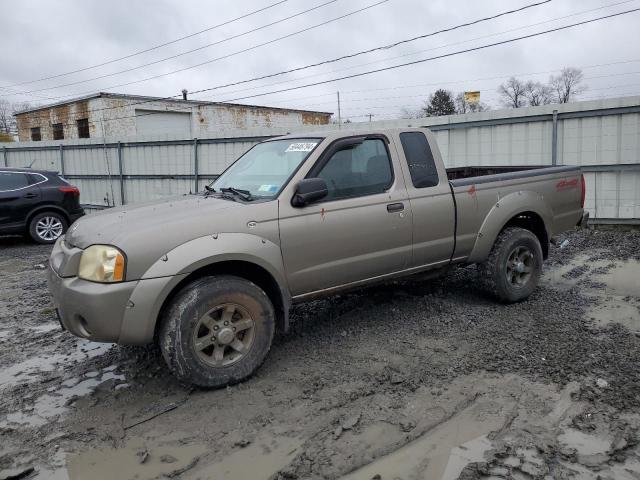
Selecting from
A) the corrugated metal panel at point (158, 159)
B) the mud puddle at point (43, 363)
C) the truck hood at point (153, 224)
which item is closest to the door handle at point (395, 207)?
the truck hood at point (153, 224)

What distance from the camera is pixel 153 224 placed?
3.62m

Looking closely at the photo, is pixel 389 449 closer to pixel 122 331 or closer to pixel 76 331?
pixel 122 331

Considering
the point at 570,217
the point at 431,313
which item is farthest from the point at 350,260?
the point at 570,217

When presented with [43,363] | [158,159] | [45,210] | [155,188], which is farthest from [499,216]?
[155,188]

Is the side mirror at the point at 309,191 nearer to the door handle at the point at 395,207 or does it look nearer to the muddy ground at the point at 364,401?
the door handle at the point at 395,207

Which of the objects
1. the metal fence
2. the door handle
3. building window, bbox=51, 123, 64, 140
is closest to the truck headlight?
the door handle

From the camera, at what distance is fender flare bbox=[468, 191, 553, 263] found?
16.9 feet

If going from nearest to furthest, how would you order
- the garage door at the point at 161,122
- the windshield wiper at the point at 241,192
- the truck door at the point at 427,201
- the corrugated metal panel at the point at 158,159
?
the windshield wiper at the point at 241,192 < the truck door at the point at 427,201 < the corrugated metal panel at the point at 158,159 < the garage door at the point at 161,122

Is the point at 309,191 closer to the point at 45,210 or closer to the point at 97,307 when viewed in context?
the point at 97,307

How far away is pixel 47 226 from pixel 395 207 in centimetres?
903

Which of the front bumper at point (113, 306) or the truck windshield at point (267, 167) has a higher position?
the truck windshield at point (267, 167)

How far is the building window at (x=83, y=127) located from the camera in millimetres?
27744

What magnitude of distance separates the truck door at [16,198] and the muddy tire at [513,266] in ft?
30.3

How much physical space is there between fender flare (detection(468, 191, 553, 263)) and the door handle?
1.04 meters
